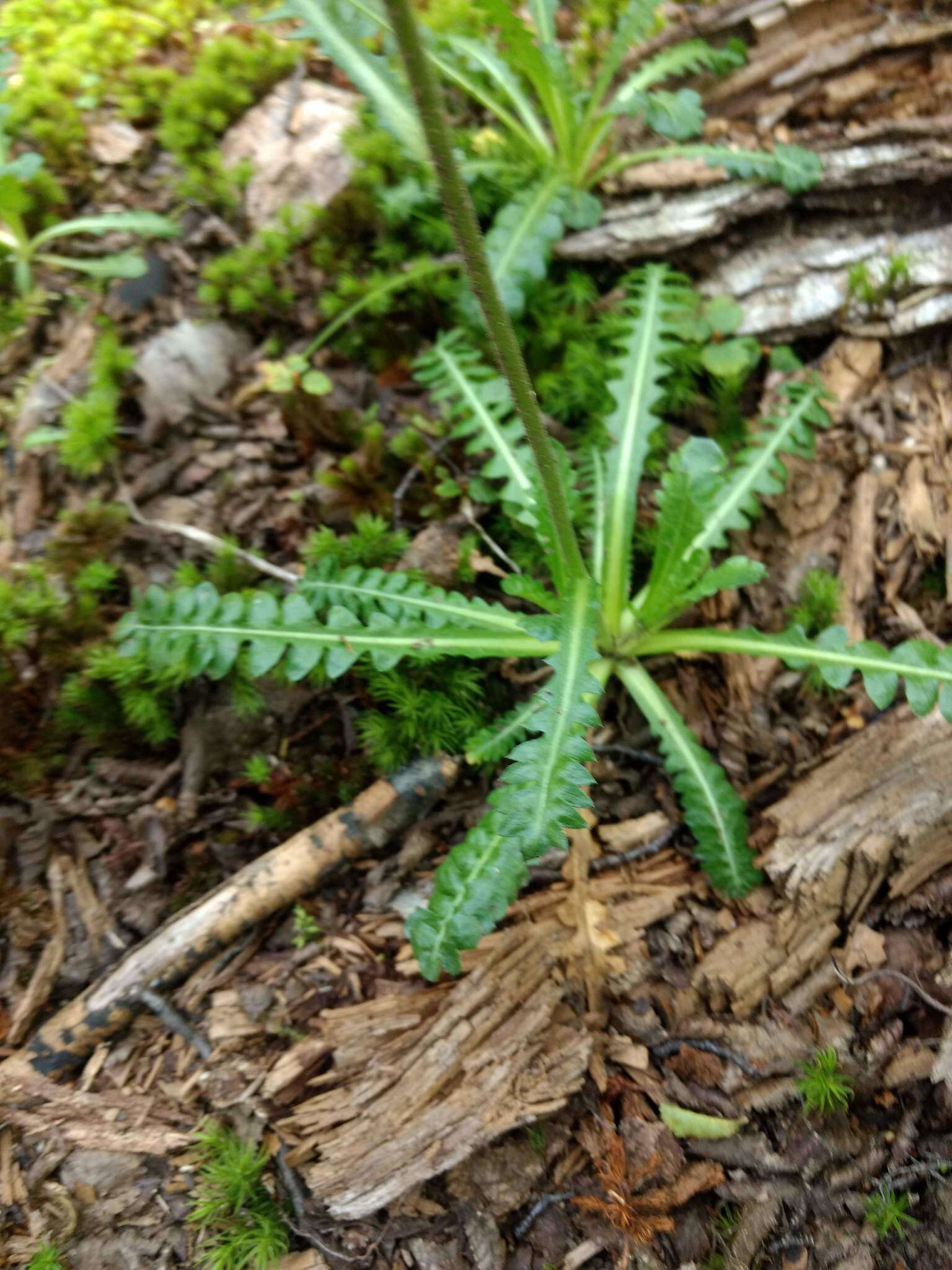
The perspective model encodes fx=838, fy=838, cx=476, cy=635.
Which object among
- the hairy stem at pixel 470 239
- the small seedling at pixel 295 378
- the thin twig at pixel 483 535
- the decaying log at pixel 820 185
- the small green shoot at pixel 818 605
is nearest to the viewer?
the hairy stem at pixel 470 239

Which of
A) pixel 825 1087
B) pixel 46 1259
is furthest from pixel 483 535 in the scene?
pixel 46 1259

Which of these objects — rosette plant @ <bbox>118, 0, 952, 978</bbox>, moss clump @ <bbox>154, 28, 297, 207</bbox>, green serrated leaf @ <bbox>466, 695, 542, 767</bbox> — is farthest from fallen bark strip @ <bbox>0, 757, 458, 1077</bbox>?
moss clump @ <bbox>154, 28, 297, 207</bbox>

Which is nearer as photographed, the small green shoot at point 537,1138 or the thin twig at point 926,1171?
the thin twig at point 926,1171

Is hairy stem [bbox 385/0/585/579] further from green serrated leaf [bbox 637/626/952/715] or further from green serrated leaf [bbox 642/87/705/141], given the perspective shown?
green serrated leaf [bbox 642/87/705/141]

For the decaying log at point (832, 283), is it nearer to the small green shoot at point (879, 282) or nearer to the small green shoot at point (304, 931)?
the small green shoot at point (879, 282)

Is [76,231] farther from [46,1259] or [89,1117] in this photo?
[46,1259]

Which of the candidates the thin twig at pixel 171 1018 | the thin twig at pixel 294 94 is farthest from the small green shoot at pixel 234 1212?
the thin twig at pixel 294 94

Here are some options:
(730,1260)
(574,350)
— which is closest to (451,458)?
(574,350)

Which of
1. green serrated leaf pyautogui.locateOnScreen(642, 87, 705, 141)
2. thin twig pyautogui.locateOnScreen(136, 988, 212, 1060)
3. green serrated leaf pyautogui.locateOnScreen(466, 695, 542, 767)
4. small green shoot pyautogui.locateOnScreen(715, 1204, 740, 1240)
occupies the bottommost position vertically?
small green shoot pyautogui.locateOnScreen(715, 1204, 740, 1240)
